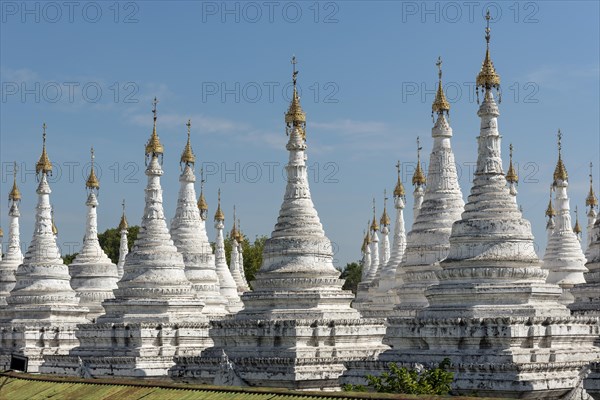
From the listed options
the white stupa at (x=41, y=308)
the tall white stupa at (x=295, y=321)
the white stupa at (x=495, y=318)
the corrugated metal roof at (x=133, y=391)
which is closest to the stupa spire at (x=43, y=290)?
the white stupa at (x=41, y=308)

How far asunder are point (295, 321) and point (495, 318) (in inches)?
303

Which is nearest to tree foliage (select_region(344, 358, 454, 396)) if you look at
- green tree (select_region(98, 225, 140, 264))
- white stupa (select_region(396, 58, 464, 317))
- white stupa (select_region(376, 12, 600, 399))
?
white stupa (select_region(376, 12, 600, 399))

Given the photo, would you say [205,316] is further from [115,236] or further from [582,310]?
[115,236]

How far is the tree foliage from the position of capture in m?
30.9

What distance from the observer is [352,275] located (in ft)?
436

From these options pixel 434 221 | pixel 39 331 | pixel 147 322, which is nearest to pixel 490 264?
pixel 434 221

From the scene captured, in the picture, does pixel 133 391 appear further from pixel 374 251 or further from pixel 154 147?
pixel 374 251

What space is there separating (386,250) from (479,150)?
31627mm

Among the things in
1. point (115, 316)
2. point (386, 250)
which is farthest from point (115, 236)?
point (115, 316)

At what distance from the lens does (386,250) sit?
69.2 metres

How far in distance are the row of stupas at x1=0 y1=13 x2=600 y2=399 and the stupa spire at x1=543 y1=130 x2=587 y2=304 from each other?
0.23 ft

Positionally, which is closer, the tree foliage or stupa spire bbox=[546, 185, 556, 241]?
the tree foliage

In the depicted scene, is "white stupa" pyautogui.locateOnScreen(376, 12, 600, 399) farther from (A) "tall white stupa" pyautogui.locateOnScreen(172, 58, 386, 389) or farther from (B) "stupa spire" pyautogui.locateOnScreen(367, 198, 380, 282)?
(B) "stupa spire" pyautogui.locateOnScreen(367, 198, 380, 282)

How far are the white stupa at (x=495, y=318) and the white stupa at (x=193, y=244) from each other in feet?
58.4
